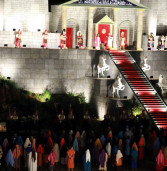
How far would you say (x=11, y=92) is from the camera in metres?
42.2

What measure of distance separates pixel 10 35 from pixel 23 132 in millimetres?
14182

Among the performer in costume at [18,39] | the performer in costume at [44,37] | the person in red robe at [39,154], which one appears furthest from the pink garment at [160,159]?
the performer in costume at [18,39]

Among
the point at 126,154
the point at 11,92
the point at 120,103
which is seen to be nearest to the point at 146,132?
the point at 126,154

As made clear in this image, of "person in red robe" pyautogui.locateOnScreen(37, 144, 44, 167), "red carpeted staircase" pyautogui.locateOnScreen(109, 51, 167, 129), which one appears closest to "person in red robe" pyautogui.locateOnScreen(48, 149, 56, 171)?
"person in red robe" pyautogui.locateOnScreen(37, 144, 44, 167)

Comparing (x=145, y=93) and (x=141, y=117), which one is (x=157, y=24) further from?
(x=141, y=117)

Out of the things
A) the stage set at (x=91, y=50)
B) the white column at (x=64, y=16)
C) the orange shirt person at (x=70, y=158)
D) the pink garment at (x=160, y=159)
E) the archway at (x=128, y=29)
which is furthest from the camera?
the archway at (x=128, y=29)

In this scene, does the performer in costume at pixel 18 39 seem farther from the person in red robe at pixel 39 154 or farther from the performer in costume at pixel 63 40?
the person in red robe at pixel 39 154

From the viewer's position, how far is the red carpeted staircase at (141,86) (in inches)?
1566

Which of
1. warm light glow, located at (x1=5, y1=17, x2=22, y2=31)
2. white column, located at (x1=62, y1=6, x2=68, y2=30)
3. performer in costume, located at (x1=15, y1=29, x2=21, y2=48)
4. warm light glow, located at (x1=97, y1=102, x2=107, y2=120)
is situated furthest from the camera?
white column, located at (x1=62, y1=6, x2=68, y2=30)

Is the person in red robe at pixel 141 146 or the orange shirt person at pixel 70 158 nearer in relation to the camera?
the orange shirt person at pixel 70 158

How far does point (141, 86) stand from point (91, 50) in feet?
16.0

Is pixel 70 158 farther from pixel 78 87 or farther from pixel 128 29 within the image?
pixel 128 29

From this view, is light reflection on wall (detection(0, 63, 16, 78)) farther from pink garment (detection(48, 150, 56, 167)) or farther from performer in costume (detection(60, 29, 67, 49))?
pink garment (detection(48, 150, 56, 167))

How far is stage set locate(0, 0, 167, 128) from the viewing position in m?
42.7
